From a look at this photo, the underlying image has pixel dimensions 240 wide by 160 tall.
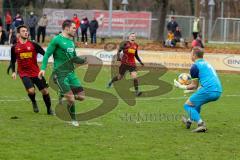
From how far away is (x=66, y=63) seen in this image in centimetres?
1323

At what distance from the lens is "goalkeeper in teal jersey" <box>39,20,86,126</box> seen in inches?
511

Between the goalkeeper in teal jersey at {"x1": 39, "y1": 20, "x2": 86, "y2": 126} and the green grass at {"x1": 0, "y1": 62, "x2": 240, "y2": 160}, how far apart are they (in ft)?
2.06

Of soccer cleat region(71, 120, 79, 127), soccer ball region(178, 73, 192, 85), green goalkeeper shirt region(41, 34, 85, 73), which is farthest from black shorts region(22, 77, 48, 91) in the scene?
soccer ball region(178, 73, 192, 85)

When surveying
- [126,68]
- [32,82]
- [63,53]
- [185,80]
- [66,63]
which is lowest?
[126,68]

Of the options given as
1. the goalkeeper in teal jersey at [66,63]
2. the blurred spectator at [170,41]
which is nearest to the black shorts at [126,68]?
the goalkeeper in teal jersey at [66,63]

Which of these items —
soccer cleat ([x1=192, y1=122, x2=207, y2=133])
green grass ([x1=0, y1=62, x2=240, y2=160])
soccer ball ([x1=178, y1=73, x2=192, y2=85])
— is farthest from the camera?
soccer ball ([x1=178, y1=73, x2=192, y2=85])

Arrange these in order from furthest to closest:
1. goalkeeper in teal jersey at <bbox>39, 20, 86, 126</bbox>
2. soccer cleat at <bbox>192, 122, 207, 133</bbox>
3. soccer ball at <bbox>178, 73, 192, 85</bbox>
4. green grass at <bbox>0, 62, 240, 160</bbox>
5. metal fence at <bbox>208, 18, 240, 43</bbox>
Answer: metal fence at <bbox>208, 18, 240, 43</bbox>
goalkeeper in teal jersey at <bbox>39, 20, 86, 126</bbox>
soccer ball at <bbox>178, 73, 192, 85</bbox>
soccer cleat at <bbox>192, 122, 207, 133</bbox>
green grass at <bbox>0, 62, 240, 160</bbox>

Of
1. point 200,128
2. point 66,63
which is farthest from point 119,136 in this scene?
point 66,63

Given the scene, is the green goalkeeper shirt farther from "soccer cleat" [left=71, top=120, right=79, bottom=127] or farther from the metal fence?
the metal fence

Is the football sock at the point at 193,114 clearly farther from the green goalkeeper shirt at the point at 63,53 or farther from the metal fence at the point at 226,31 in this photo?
the metal fence at the point at 226,31

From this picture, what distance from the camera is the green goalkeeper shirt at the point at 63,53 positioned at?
514 inches

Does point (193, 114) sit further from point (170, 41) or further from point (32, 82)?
point (170, 41)

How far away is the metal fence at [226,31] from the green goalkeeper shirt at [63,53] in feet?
107

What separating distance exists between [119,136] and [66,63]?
2.37 meters
